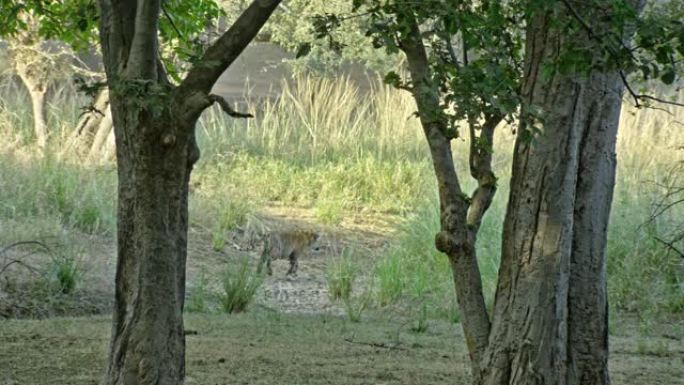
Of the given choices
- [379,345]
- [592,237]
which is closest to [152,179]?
[592,237]

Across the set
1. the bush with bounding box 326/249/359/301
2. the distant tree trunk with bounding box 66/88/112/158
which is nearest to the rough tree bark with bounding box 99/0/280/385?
the bush with bounding box 326/249/359/301

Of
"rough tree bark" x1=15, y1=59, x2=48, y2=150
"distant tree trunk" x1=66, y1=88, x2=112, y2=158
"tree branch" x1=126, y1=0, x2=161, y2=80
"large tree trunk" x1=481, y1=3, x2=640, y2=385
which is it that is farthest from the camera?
"rough tree bark" x1=15, y1=59, x2=48, y2=150

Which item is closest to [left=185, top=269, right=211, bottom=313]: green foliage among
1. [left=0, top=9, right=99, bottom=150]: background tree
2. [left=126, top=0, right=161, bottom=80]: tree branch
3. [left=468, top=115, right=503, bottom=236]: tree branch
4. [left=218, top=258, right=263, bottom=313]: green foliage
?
[left=218, top=258, right=263, bottom=313]: green foliage

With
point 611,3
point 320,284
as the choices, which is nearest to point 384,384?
point 611,3

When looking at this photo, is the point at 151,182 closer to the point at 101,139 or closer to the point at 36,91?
the point at 101,139

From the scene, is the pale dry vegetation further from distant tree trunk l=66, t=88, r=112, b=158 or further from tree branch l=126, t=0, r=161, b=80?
Answer: tree branch l=126, t=0, r=161, b=80

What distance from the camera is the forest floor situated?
6.46 metres

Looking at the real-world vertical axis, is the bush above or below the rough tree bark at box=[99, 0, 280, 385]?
below

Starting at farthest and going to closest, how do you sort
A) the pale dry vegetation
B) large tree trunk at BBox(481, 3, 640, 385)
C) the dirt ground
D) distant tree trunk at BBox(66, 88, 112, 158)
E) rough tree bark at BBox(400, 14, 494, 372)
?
distant tree trunk at BBox(66, 88, 112, 158), the pale dry vegetation, the dirt ground, rough tree bark at BBox(400, 14, 494, 372), large tree trunk at BBox(481, 3, 640, 385)

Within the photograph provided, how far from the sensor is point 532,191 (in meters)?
4.98

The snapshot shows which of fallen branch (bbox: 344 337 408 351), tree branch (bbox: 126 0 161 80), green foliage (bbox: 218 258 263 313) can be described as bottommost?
green foliage (bbox: 218 258 263 313)

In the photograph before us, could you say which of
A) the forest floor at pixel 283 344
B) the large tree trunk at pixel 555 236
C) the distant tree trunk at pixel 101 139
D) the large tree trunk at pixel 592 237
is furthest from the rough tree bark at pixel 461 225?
the distant tree trunk at pixel 101 139

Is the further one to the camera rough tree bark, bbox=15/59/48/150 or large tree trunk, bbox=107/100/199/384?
rough tree bark, bbox=15/59/48/150

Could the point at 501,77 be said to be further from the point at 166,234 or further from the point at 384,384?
the point at 384,384
